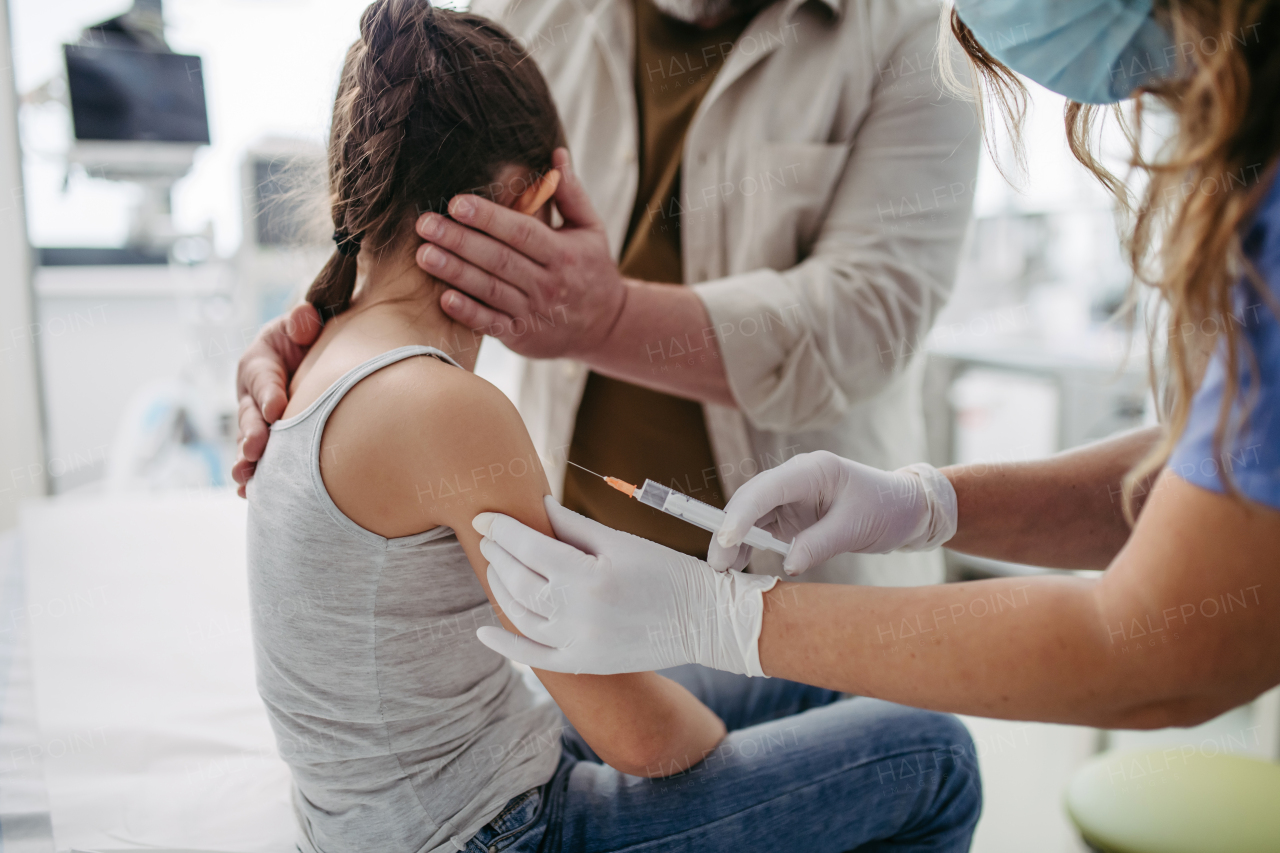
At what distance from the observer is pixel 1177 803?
1.13m

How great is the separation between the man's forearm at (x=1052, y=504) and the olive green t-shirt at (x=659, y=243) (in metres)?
0.41

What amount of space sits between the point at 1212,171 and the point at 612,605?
57 centimetres

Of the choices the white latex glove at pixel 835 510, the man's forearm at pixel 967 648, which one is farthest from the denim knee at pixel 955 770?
the man's forearm at pixel 967 648

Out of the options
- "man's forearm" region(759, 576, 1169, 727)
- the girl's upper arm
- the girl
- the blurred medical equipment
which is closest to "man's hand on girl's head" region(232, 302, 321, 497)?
the girl

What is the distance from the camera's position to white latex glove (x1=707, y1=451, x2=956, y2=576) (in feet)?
2.67

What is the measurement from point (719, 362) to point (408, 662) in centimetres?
61

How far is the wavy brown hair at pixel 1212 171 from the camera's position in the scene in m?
0.53

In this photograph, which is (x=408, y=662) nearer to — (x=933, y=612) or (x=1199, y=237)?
(x=933, y=612)

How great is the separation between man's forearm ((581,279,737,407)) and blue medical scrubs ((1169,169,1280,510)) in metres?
0.70

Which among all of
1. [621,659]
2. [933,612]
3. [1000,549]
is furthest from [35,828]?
[1000,549]

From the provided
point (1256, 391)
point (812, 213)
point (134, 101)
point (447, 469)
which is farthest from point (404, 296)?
point (134, 101)

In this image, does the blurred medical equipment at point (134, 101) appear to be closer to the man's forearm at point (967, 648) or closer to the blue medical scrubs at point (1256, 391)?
the man's forearm at point (967, 648)

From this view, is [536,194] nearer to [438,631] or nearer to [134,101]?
[438,631]

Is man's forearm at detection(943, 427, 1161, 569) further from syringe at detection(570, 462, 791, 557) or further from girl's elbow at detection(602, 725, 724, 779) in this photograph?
girl's elbow at detection(602, 725, 724, 779)
